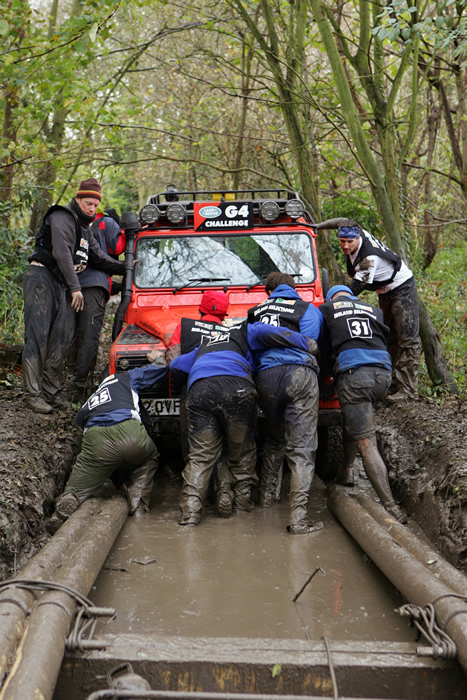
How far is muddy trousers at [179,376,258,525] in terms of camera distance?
17.4 feet

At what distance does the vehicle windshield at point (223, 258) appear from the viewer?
7.07 metres

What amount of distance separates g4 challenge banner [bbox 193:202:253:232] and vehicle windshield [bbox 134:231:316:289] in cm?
11

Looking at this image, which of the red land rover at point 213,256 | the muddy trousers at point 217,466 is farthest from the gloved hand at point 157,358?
the red land rover at point 213,256

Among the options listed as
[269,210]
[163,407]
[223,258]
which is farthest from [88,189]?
[163,407]

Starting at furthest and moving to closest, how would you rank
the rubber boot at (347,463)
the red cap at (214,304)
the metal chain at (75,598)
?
the red cap at (214,304), the rubber boot at (347,463), the metal chain at (75,598)

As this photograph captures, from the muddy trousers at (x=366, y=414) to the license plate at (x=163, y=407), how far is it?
1437mm

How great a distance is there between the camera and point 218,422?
546cm

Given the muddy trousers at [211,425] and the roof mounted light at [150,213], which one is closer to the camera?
the muddy trousers at [211,425]

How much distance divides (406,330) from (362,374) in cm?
200

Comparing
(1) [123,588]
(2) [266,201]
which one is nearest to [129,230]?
(2) [266,201]

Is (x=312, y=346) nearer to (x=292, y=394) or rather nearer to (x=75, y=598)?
(x=292, y=394)

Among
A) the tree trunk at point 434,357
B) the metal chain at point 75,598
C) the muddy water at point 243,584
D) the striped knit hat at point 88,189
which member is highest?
the striped knit hat at point 88,189

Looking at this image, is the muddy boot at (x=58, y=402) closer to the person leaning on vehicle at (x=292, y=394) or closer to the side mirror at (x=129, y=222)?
the side mirror at (x=129, y=222)

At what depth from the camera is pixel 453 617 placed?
3.05 meters
